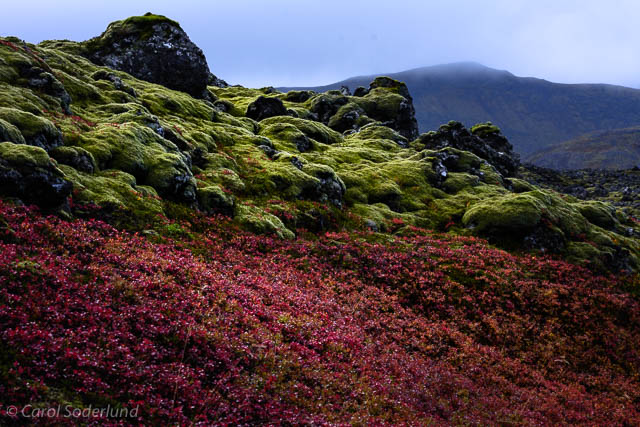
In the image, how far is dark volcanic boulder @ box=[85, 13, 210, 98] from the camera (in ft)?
213

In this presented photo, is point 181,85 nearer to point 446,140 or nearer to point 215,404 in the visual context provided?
point 446,140

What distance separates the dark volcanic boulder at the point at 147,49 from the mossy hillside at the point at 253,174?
6.90m

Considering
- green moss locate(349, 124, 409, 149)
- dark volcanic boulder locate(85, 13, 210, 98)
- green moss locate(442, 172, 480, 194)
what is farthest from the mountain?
green moss locate(349, 124, 409, 149)

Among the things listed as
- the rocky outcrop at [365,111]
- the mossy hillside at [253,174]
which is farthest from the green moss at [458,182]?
the rocky outcrop at [365,111]

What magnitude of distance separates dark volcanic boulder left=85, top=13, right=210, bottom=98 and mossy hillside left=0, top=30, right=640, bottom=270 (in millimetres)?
6900

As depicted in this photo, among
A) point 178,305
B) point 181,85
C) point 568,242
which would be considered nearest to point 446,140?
point 568,242

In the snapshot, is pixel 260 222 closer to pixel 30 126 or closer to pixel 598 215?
pixel 30 126

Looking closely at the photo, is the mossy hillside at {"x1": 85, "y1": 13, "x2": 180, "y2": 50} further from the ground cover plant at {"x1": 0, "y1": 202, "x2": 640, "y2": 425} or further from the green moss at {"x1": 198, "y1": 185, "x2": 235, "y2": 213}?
the ground cover plant at {"x1": 0, "y1": 202, "x2": 640, "y2": 425}

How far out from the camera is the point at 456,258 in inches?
1235

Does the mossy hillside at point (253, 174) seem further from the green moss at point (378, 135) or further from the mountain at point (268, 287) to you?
the green moss at point (378, 135)

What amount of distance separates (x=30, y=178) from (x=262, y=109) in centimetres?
6318

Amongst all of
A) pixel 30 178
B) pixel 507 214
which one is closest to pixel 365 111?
pixel 507 214

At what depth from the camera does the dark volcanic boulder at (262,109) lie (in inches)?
3007

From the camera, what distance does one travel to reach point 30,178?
1719cm
